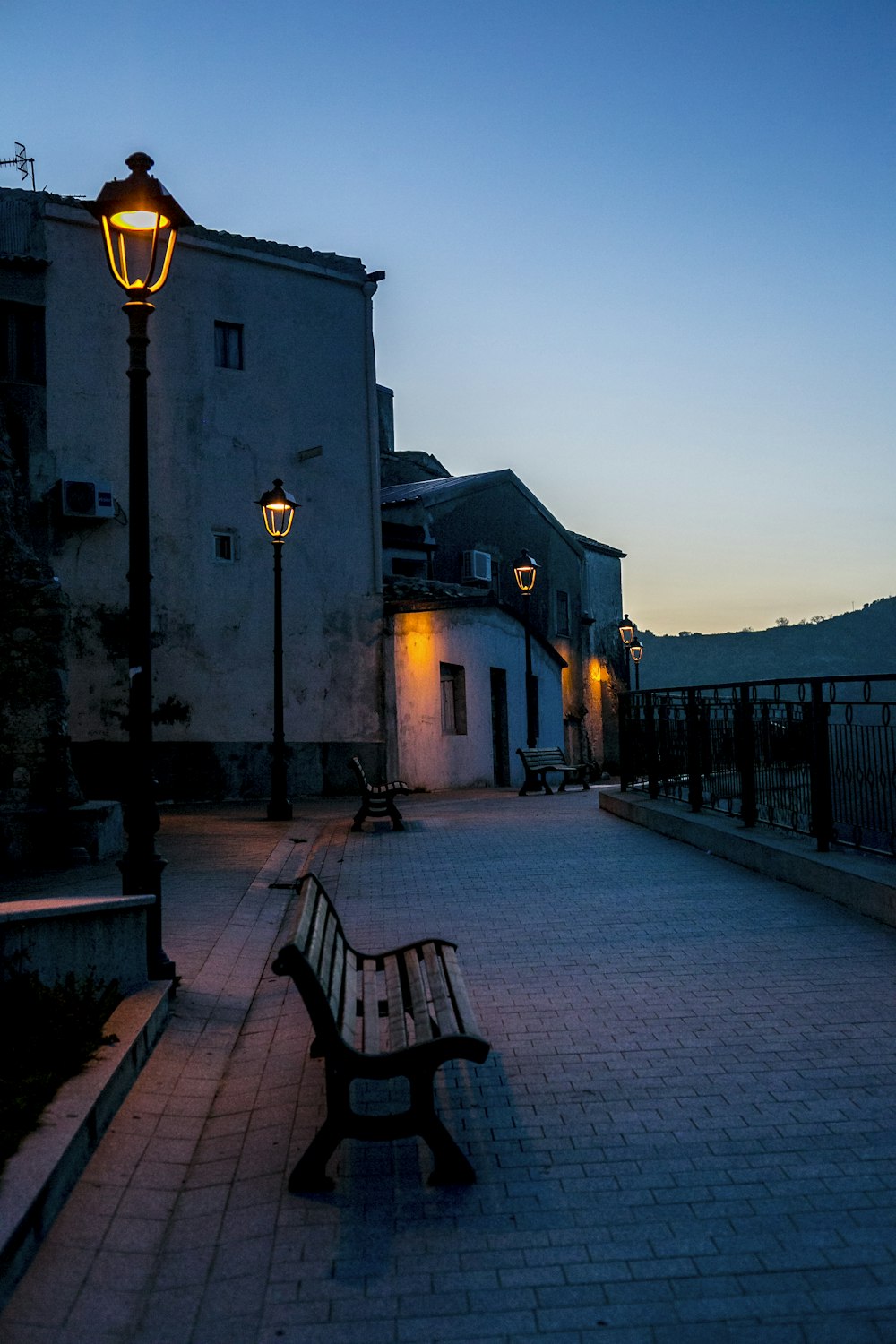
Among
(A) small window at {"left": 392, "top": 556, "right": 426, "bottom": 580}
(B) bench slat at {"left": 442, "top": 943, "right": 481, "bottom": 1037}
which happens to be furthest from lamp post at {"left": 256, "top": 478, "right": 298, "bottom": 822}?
(A) small window at {"left": 392, "top": 556, "right": 426, "bottom": 580}

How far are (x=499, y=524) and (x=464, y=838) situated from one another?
22.7 meters

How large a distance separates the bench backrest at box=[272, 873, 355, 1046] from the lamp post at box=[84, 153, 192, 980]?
4.70 ft

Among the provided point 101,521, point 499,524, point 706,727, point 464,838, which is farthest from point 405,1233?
point 499,524

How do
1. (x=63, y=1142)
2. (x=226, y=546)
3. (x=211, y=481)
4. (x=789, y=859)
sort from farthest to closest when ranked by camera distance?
(x=226, y=546), (x=211, y=481), (x=789, y=859), (x=63, y=1142)

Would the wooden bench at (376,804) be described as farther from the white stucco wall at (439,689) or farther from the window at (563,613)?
the window at (563,613)

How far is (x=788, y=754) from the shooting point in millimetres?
9656

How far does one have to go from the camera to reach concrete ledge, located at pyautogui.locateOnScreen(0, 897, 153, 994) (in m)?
4.98

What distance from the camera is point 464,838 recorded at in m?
13.6

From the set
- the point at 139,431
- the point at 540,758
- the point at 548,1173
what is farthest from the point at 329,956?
the point at 540,758

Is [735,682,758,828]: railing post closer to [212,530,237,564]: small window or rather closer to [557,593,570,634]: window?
[212,530,237,564]: small window

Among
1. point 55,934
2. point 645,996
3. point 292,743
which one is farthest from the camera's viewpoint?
point 292,743

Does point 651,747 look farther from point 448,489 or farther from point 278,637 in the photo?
point 448,489

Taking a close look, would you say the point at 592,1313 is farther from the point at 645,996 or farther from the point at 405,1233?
the point at 645,996

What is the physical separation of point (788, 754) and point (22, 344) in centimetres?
1665
